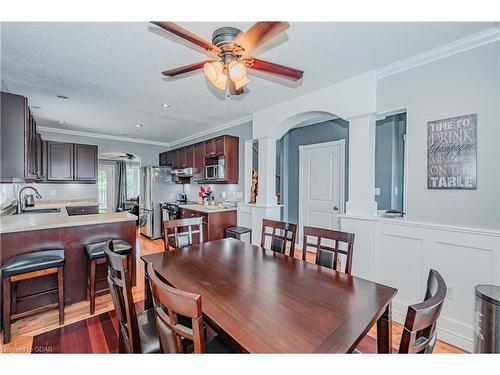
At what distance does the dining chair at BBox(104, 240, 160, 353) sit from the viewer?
108cm

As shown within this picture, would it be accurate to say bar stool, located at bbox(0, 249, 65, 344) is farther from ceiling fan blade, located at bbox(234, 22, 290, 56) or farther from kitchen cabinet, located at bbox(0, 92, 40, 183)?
ceiling fan blade, located at bbox(234, 22, 290, 56)

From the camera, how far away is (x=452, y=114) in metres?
1.90

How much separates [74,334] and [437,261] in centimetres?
329

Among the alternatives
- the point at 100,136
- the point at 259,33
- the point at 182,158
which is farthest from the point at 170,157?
the point at 259,33

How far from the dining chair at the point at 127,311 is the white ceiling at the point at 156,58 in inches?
52.0

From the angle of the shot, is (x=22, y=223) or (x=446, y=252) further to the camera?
(x=22, y=223)

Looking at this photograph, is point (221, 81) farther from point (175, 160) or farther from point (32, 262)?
point (175, 160)

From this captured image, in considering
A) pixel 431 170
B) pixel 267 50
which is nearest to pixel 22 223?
pixel 267 50

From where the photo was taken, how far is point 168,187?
5879 mm

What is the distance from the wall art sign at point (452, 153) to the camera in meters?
1.81

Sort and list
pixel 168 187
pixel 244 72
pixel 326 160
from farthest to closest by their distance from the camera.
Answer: pixel 168 187
pixel 326 160
pixel 244 72
